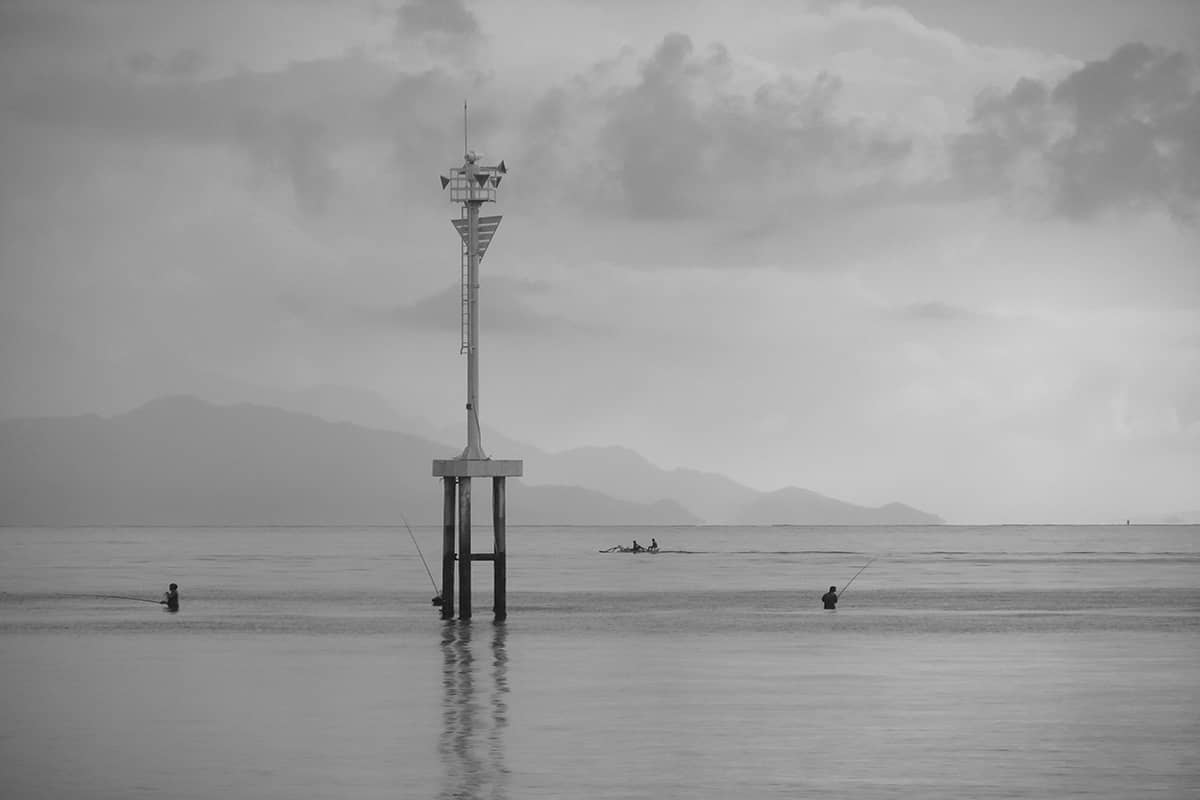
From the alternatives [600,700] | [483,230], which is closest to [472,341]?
[483,230]

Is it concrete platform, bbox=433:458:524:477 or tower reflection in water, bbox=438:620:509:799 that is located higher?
concrete platform, bbox=433:458:524:477

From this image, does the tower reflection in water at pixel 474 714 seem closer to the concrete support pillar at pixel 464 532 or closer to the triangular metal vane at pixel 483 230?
the concrete support pillar at pixel 464 532

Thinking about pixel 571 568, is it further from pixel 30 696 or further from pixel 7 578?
pixel 30 696

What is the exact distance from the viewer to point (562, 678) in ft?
141

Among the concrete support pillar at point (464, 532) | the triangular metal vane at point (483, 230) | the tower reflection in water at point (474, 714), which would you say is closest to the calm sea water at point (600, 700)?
the tower reflection in water at point (474, 714)

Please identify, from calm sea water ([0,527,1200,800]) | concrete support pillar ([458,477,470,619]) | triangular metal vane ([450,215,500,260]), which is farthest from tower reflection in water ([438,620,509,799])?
triangular metal vane ([450,215,500,260])

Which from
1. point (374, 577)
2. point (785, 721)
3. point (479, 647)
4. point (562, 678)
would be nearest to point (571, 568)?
point (374, 577)

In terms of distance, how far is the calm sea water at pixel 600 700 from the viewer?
27.3m

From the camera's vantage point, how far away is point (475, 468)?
54125 mm

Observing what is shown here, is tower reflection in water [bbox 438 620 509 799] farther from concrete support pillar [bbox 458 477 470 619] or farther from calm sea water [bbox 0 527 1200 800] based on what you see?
concrete support pillar [bbox 458 477 470 619]

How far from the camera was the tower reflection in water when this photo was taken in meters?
27.0

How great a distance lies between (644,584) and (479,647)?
54266mm

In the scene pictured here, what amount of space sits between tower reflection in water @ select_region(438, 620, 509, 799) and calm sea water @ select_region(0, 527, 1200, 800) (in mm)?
120

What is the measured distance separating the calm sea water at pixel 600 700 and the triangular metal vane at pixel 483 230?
1286cm
